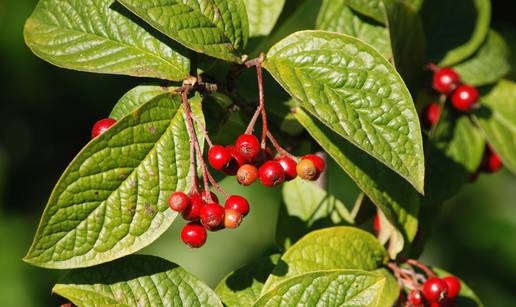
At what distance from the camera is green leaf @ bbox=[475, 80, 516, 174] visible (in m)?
2.60

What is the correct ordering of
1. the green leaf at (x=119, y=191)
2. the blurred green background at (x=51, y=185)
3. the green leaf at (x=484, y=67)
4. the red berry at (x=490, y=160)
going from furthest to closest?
the blurred green background at (x=51, y=185) < the red berry at (x=490, y=160) < the green leaf at (x=484, y=67) < the green leaf at (x=119, y=191)

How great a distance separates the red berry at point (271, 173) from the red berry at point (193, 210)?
6.4 inches

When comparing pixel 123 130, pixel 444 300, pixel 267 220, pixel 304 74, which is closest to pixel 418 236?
pixel 444 300

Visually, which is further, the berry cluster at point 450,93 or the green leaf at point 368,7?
the berry cluster at point 450,93

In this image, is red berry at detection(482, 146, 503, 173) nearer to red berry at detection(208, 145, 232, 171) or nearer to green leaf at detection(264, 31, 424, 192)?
green leaf at detection(264, 31, 424, 192)

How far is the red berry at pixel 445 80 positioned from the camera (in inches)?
95.1

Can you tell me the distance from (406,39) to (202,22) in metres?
0.71

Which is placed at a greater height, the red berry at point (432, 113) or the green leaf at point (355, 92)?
the green leaf at point (355, 92)

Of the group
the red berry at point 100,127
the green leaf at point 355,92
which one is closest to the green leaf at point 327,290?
the green leaf at point 355,92

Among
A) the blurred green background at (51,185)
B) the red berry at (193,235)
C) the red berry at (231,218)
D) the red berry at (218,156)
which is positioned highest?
the red berry at (218,156)

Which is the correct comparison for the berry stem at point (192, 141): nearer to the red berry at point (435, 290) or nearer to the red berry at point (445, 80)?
the red berry at point (435, 290)

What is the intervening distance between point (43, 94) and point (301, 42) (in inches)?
133

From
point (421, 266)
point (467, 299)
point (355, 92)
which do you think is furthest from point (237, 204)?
point (467, 299)

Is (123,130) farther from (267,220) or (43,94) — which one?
(43,94)
